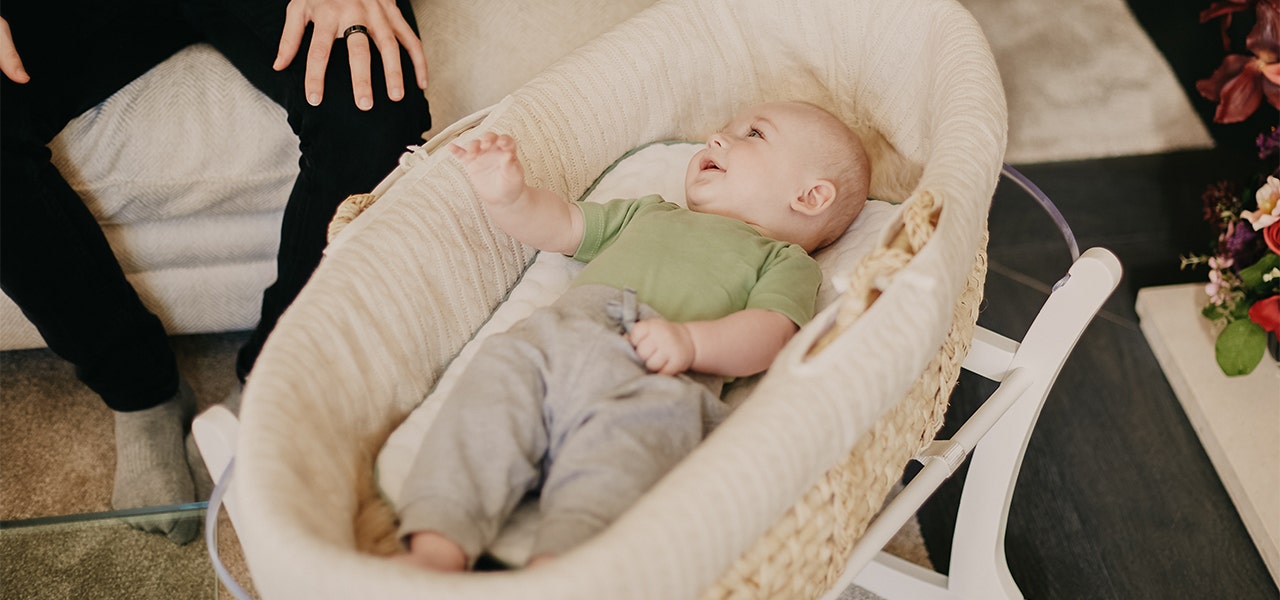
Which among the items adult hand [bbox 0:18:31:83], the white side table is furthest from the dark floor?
adult hand [bbox 0:18:31:83]

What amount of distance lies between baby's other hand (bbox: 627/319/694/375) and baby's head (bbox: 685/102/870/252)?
27 centimetres

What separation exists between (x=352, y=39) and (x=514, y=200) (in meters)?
0.39

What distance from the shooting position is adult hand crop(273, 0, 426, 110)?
3.75 ft

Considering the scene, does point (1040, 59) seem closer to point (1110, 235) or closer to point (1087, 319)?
point (1110, 235)

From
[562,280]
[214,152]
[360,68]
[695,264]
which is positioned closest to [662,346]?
[695,264]

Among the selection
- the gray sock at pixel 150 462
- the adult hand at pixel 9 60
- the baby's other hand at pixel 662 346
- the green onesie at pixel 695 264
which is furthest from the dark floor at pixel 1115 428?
the adult hand at pixel 9 60

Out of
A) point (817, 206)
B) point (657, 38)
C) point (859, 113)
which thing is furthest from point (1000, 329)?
point (657, 38)

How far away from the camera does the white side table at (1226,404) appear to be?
1.33 m

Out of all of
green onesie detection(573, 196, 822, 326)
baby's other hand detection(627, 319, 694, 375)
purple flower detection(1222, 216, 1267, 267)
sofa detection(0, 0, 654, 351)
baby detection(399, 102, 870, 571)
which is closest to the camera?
baby detection(399, 102, 870, 571)

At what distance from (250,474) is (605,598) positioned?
0.24 m

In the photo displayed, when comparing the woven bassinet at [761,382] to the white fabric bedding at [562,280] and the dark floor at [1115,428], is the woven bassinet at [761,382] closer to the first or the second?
the white fabric bedding at [562,280]

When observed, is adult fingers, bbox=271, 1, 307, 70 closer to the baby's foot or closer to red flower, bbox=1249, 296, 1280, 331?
the baby's foot

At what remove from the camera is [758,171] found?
3.42 feet

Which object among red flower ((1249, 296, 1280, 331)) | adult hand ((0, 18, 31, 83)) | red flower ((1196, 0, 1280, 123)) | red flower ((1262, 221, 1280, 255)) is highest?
adult hand ((0, 18, 31, 83))
